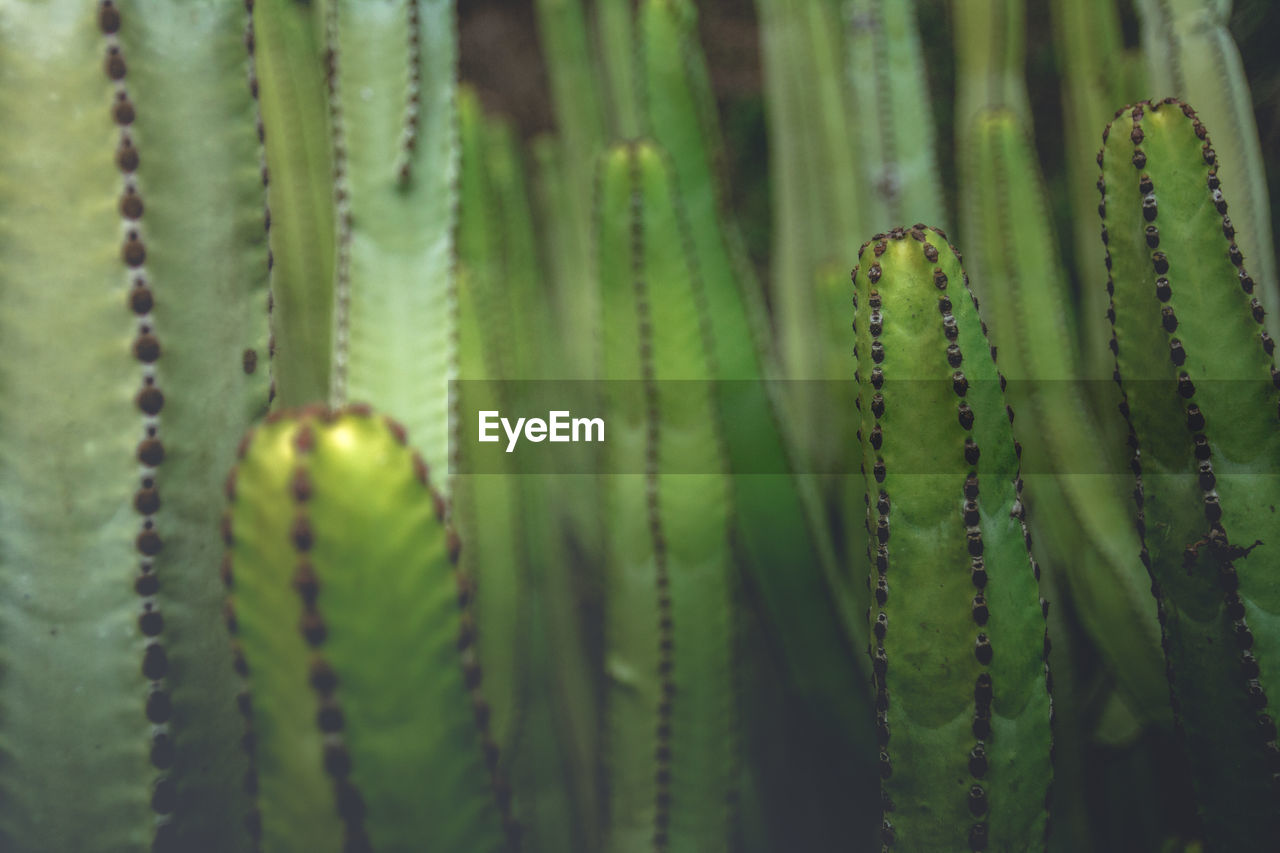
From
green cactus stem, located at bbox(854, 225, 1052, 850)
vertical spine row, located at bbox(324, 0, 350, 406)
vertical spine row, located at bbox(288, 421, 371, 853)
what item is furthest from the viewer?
vertical spine row, located at bbox(324, 0, 350, 406)

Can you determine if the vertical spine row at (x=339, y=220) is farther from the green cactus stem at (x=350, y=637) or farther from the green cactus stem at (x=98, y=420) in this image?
the green cactus stem at (x=350, y=637)

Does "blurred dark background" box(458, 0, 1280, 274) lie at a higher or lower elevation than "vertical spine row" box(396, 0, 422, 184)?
higher

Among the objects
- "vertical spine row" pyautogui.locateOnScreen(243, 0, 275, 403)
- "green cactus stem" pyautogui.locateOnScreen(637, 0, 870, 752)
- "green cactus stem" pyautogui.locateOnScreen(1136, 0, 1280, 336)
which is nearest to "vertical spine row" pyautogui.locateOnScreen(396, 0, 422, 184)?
"vertical spine row" pyautogui.locateOnScreen(243, 0, 275, 403)

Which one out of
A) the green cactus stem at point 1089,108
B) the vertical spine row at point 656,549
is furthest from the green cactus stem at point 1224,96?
the vertical spine row at point 656,549

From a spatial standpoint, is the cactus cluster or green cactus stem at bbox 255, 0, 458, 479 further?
green cactus stem at bbox 255, 0, 458, 479

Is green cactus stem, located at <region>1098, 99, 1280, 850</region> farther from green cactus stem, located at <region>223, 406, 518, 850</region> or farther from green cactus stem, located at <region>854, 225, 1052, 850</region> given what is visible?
green cactus stem, located at <region>223, 406, 518, 850</region>

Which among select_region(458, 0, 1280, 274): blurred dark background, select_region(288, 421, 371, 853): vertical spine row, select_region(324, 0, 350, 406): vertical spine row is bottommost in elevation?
select_region(288, 421, 371, 853): vertical spine row

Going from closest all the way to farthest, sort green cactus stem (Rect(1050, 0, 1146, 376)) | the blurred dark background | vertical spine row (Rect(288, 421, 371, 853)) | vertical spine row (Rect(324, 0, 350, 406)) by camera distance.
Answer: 1. vertical spine row (Rect(288, 421, 371, 853))
2. vertical spine row (Rect(324, 0, 350, 406))
3. green cactus stem (Rect(1050, 0, 1146, 376))
4. the blurred dark background

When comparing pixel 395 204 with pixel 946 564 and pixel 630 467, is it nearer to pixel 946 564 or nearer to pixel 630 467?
pixel 630 467

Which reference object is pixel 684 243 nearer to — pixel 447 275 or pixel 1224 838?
pixel 447 275
